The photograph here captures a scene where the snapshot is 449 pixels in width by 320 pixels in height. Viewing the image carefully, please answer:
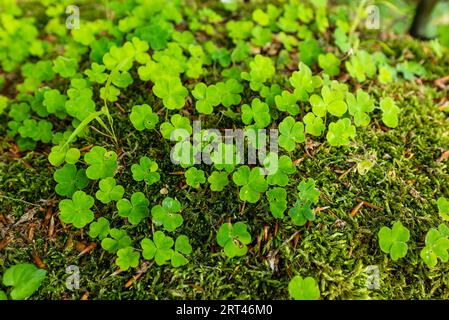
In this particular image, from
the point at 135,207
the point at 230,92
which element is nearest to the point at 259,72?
the point at 230,92

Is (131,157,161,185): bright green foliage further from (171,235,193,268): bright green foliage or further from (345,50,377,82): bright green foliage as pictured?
(345,50,377,82): bright green foliage

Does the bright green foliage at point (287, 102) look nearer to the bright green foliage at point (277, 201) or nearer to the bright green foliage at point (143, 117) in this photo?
the bright green foliage at point (277, 201)

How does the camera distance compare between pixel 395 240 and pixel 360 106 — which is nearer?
pixel 395 240

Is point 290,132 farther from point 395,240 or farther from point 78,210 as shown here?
point 78,210

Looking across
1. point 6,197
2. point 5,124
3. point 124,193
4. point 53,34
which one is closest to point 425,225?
point 124,193

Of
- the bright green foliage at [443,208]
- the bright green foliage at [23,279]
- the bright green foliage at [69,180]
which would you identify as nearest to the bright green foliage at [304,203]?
the bright green foliage at [443,208]

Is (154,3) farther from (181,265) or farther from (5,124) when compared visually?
(181,265)
